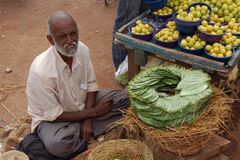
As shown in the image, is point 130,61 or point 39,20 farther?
point 39,20

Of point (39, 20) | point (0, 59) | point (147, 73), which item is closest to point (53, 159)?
point (147, 73)

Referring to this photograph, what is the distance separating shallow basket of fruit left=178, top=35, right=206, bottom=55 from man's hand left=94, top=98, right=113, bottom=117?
957 mm

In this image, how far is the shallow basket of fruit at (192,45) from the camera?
343 centimetres

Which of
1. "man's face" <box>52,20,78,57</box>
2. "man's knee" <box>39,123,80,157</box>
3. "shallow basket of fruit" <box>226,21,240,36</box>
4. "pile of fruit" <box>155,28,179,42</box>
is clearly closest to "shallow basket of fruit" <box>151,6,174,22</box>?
"pile of fruit" <box>155,28,179,42</box>

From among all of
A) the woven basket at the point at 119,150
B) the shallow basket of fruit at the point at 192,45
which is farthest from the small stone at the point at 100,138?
the shallow basket of fruit at the point at 192,45

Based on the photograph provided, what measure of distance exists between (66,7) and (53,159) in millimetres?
4625

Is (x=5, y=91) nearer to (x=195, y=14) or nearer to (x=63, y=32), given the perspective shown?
(x=63, y=32)

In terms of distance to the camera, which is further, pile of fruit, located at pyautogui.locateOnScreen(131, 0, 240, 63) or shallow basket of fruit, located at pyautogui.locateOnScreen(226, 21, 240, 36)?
shallow basket of fruit, located at pyautogui.locateOnScreen(226, 21, 240, 36)

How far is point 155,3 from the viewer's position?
3951 mm

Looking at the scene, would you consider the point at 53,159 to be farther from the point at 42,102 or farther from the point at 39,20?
the point at 39,20

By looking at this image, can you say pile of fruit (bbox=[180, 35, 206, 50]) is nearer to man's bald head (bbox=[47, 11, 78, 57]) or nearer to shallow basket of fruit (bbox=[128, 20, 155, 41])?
shallow basket of fruit (bbox=[128, 20, 155, 41])

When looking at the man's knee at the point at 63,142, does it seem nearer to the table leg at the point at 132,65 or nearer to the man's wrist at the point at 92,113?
the man's wrist at the point at 92,113

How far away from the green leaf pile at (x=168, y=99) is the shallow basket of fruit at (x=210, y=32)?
700 mm

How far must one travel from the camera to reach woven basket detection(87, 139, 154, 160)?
301 cm
